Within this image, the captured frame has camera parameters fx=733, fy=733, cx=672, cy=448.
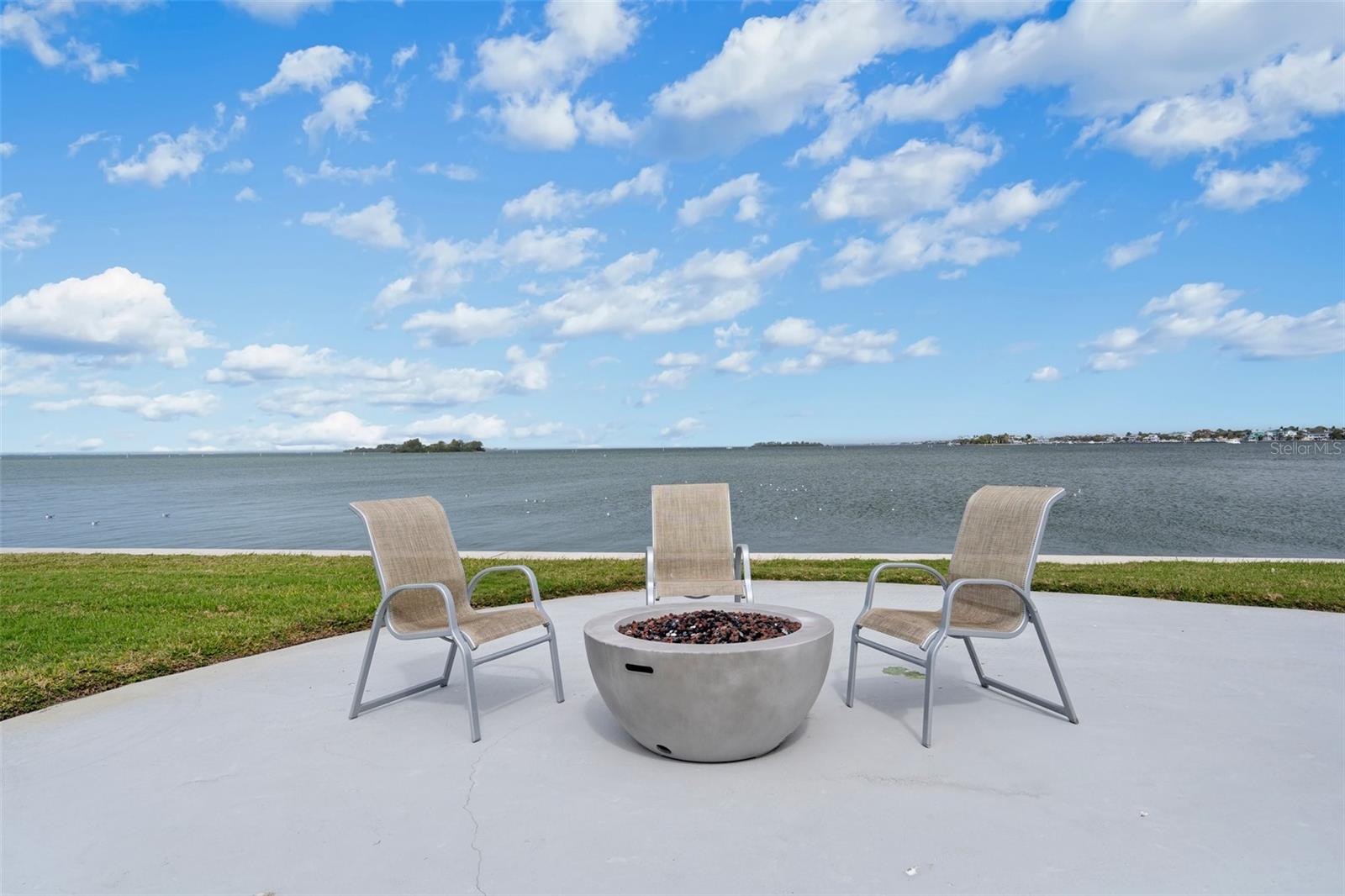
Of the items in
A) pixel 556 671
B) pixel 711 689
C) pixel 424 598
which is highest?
pixel 424 598

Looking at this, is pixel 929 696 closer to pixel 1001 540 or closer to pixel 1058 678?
pixel 1058 678

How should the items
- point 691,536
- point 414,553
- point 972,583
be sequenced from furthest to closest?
1. point 691,536
2. point 414,553
3. point 972,583

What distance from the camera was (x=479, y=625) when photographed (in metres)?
3.78

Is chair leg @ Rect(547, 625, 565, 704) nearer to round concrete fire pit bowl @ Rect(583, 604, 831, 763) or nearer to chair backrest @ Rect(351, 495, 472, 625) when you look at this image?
chair backrest @ Rect(351, 495, 472, 625)

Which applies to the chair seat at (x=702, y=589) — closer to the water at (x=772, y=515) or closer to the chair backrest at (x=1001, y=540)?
the chair backrest at (x=1001, y=540)

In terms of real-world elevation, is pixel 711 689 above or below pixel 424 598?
below

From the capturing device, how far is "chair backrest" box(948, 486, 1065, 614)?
3740 mm

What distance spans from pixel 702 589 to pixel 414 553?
1888 millimetres

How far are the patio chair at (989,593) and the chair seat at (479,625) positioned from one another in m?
1.73

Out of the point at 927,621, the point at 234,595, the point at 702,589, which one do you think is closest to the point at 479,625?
the point at 702,589

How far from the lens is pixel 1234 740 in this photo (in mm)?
3320

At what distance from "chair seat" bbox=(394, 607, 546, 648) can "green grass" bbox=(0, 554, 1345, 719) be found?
1.97 meters

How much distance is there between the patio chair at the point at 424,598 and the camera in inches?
145

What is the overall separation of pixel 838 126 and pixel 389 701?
28.3ft
